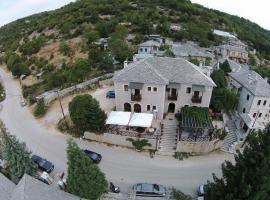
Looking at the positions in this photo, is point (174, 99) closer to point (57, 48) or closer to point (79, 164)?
point (79, 164)

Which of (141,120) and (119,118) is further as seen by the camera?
(119,118)

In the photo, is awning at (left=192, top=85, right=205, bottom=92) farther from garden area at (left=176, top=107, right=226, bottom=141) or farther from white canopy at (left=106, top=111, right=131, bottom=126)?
white canopy at (left=106, top=111, right=131, bottom=126)

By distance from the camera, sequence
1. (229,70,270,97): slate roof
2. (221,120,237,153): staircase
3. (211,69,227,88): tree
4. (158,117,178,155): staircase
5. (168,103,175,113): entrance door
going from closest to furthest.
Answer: (158,117,178,155): staircase < (221,120,237,153): staircase < (229,70,270,97): slate roof < (168,103,175,113): entrance door < (211,69,227,88): tree

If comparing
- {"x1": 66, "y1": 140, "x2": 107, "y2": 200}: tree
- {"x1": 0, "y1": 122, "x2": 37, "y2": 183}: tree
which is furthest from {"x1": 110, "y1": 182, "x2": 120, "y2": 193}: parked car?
{"x1": 0, "y1": 122, "x2": 37, "y2": 183}: tree

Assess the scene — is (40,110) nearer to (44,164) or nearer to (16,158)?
(44,164)

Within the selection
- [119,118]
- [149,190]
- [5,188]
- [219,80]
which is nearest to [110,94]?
[119,118]

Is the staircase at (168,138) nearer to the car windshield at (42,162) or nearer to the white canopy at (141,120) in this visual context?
the white canopy at (141,120)
